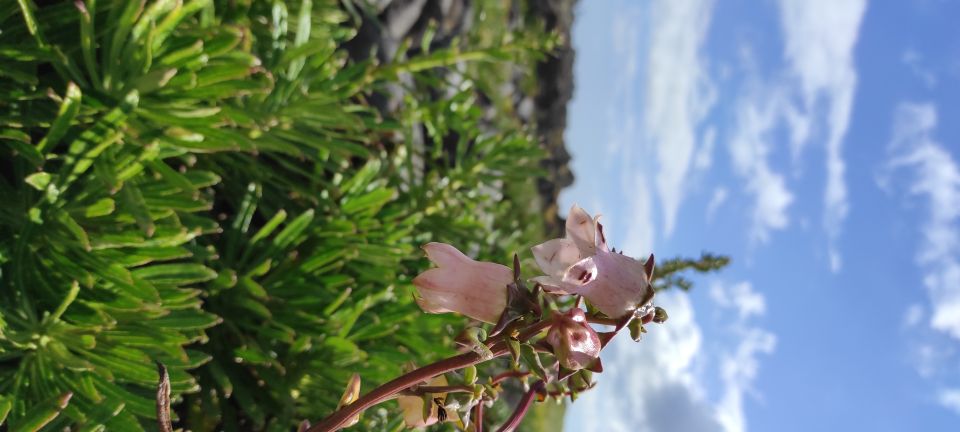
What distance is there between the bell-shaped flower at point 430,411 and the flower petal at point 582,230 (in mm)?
261

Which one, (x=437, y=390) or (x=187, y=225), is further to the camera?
(x=187, y=225)

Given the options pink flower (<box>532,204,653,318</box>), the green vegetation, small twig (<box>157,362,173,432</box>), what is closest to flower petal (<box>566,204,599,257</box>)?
pink flower (<box>532,204,653,318</box>)

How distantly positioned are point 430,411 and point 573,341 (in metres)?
0.23

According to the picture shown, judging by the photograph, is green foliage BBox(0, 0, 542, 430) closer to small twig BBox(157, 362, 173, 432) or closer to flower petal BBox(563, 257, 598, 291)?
small twig BBox(157, 362, 173, 432)

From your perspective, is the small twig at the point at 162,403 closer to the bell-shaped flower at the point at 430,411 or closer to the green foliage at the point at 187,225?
the bell-shaped flower at the point at 430,411

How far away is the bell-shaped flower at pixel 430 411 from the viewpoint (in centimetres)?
91

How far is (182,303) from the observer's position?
1.79m

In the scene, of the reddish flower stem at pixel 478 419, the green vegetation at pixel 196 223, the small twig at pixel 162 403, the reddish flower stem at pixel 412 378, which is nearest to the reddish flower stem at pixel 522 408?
the reddish flower stem at pixel 478 419

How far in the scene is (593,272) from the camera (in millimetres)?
790

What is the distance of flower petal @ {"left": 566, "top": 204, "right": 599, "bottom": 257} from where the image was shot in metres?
0.80

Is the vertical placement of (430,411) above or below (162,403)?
above

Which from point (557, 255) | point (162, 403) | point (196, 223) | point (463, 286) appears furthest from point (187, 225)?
point (557, 255)

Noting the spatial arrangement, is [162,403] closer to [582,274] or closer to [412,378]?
[412,378]

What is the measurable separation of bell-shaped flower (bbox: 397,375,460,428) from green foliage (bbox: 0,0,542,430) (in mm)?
734
